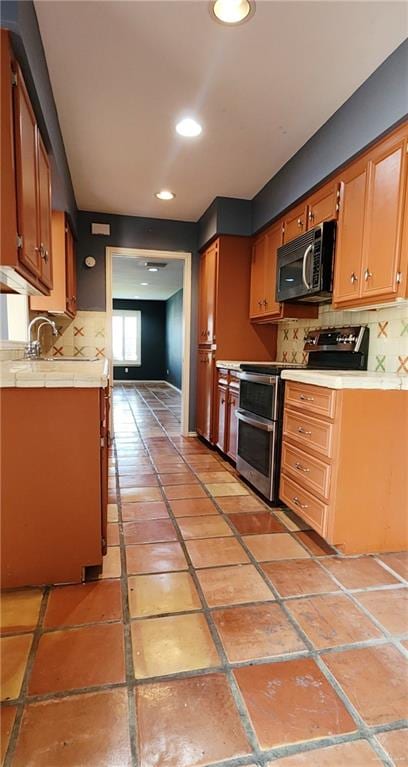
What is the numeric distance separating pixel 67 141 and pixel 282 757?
10.8 ft

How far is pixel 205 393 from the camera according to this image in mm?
4086

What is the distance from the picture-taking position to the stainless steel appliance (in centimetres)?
246

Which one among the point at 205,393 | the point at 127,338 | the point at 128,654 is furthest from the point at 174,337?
the point at 128,654

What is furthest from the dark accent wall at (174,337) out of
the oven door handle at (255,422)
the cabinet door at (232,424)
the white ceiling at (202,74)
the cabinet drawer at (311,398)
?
the cabinet drawer at (311,398)

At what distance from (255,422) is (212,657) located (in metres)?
1.58

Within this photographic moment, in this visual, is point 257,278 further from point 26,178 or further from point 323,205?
point 26,178

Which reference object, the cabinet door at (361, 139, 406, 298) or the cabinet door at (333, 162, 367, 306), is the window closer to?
the cabinet door at (333, 162, 367, 306)

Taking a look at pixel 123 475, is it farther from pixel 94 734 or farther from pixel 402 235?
pixel 402 235

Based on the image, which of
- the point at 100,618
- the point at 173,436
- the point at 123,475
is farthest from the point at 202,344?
the point at 100,618

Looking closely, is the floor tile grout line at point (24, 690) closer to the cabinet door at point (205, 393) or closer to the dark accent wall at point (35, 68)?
the dark accent wall at point (35, 68)

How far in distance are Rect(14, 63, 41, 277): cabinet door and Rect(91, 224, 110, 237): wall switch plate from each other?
2362mm

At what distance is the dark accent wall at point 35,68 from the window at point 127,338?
311 inches

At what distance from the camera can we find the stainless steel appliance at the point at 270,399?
8.06ft

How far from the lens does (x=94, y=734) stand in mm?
1021
